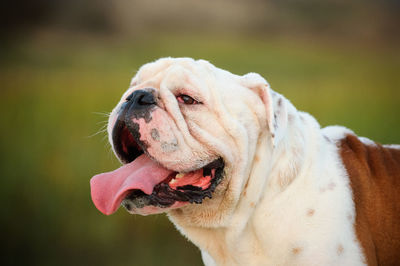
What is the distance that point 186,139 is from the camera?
2.62 meters

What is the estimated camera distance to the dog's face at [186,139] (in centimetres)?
260

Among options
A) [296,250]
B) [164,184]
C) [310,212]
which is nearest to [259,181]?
[310,212]

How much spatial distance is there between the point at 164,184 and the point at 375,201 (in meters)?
1.46

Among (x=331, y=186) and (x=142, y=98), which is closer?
(x=142, y=98)

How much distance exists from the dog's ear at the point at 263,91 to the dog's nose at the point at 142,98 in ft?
2.06

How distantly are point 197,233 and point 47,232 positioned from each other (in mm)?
3199

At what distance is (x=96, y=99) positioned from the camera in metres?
8.90

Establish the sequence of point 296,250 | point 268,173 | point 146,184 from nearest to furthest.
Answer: point 146,184, point 296,250, point 268,173

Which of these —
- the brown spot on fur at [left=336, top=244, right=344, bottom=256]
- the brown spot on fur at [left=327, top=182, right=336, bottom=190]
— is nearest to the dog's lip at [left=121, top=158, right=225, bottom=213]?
the brown spot on fur at [left=327, top=182, right=336, bottom=190]

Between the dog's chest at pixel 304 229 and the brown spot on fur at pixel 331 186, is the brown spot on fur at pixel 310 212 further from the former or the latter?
the brown spot on fur at pixel 331 186

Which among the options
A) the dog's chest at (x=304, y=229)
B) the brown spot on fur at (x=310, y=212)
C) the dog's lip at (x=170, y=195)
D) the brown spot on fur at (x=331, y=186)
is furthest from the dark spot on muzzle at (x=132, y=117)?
the brown spot on fur at (x=331, y=186)

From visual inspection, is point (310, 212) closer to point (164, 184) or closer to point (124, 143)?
point (164, 184)

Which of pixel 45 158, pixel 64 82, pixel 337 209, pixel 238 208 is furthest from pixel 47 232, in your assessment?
pixel 64 82

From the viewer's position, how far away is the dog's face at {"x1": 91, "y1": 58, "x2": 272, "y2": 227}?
2600 mm
